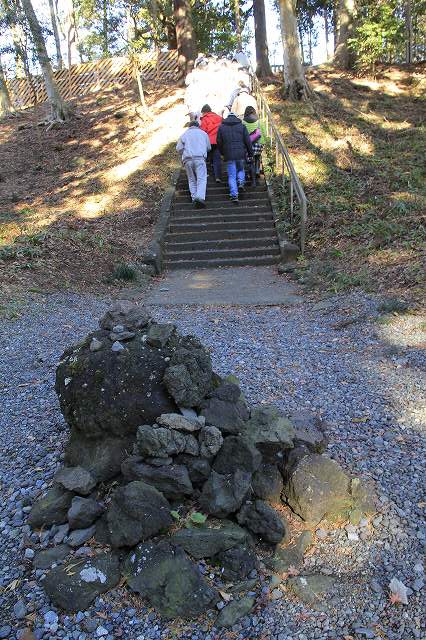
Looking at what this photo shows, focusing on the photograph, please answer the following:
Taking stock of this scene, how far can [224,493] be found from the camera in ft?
8.49

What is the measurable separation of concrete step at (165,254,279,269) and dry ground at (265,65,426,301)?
35.7 inches

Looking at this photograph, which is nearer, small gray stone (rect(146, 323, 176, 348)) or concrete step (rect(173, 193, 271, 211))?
small gray stone (rect(146, 323, 176, 348))

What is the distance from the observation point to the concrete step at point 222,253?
383 inches

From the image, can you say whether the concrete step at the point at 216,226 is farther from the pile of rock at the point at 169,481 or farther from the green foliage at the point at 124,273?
the pile of rock at the point at 169,481

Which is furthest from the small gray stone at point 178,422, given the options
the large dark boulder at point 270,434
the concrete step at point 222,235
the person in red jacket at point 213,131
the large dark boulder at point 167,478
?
the person in red jacket at point 213,131

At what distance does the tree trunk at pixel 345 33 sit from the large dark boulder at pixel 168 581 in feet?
73.9

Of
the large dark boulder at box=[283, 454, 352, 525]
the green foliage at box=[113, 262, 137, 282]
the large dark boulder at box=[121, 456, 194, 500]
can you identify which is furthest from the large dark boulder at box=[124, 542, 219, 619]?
the green foliage at box=[113, 262, 137, 282]

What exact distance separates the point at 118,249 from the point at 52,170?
7.23 meters

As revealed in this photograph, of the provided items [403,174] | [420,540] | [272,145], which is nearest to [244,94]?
[272,145]

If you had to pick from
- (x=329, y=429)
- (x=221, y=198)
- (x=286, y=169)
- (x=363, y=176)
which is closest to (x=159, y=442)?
(x=329, y=429)

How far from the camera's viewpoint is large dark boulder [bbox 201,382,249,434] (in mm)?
2857

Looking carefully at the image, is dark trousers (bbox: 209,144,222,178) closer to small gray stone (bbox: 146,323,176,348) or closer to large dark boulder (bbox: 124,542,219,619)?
small gray stone (bbox: 146,323,176,348)

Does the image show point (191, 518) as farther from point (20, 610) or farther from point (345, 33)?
point (345, 33)

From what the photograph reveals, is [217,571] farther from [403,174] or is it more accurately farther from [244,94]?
[244,94]
